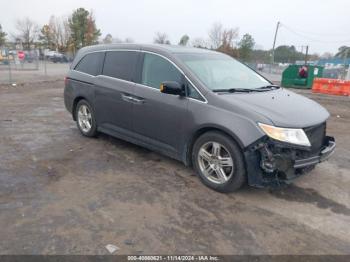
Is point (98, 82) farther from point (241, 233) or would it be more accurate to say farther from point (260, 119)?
point (241, 233)

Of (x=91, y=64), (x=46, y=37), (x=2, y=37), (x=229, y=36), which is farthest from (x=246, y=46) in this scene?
(x=91, y=64)

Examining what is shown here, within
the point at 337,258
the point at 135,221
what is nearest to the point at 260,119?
the point at 337,258

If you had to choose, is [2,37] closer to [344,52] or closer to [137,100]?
[344,52]

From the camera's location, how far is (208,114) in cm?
384

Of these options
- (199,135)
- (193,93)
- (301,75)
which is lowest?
(199,135)

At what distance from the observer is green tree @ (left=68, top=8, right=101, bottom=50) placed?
4998 centimetres

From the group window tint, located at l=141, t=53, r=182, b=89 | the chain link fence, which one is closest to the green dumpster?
the chain link fence

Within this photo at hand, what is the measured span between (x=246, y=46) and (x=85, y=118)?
54.8 metres

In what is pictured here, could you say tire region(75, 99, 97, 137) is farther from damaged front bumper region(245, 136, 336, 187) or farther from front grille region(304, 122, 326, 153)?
front grille region(304, 122, 326, 153)

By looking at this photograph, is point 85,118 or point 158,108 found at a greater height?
point 158,108

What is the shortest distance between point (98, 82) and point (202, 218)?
3.19 meters

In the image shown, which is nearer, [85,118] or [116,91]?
[116,91]

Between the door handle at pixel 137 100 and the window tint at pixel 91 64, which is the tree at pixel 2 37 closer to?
the window tint at pixel 91 64

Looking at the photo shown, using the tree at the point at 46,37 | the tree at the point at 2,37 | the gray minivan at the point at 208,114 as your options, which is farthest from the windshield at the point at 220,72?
the tree at the point at 2,37
